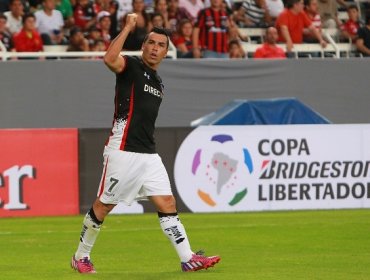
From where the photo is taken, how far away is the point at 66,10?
22484 mm

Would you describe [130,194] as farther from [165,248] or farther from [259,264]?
[165,248]

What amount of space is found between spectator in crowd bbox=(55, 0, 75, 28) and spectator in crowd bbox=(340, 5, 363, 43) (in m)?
5.95

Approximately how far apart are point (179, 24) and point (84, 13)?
1844 mm

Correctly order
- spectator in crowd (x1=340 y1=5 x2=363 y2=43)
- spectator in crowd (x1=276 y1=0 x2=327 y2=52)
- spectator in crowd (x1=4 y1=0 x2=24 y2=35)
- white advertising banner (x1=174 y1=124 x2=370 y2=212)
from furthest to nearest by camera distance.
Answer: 1. spectator in crowd (x1=340 y1=5 x2=363 y2=43)
2. spectator in crowd (x1=276 y1=0 x2=327 y2=52)
3. spectator in crowd (x1=4 y1=0 x2=24 y2=35)
4. white advertising banner (x1=174 y1=124 x2=370 y2=212)

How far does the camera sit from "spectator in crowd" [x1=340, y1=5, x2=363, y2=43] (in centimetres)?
2453

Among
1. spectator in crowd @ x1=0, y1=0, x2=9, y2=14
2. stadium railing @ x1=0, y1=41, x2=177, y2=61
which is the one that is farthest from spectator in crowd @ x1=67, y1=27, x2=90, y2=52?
spectator in crowd @ x1=0, y1=0, x2=9, y2=14

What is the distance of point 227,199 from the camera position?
19.1 m

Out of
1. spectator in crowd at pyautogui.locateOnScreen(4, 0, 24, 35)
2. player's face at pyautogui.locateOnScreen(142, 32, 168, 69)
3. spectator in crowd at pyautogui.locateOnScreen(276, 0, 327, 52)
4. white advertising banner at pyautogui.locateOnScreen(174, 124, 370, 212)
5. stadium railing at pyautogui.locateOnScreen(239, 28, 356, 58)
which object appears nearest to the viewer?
player's face at pyautogui.locateOnScreen(142, 32, 168, 69)

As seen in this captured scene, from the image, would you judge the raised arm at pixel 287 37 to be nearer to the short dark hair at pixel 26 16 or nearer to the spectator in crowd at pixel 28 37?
the spectator in crowd at pixel 28 37

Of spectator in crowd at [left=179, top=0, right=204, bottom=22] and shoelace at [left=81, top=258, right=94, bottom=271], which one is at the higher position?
spectator in crowd at [left=179, top=0, right=204, bottom=22]

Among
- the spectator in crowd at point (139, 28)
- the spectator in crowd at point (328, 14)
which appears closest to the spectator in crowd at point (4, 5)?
the spectator in crowd at point (139, 28)

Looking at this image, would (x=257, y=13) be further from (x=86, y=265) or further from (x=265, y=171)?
(x=86, y=265)

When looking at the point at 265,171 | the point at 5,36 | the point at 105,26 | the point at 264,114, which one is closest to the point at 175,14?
the point at 105,26

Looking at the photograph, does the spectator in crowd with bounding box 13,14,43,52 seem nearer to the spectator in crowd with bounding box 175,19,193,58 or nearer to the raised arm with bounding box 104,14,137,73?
the spectator in crowd with bounding box 175,19,193,58
